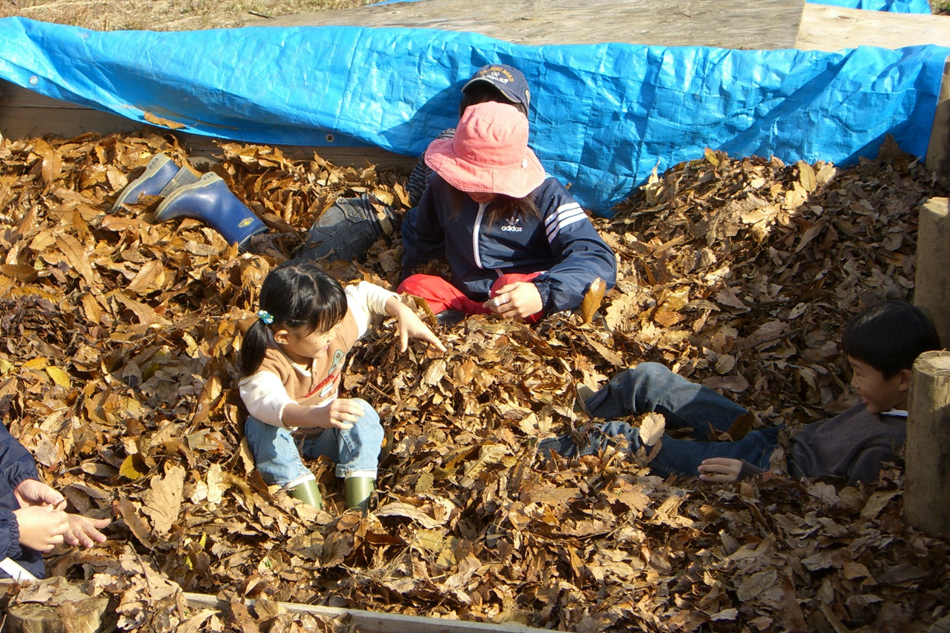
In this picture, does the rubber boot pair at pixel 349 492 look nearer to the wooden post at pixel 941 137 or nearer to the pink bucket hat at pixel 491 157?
the pink bucket hat at pixel 491 157

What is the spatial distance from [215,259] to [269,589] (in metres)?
2.28

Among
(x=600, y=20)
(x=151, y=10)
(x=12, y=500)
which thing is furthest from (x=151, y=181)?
(x=151, y=10)

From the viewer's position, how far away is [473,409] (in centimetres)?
317

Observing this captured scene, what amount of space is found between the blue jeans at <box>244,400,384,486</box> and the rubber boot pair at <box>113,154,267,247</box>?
1843mm

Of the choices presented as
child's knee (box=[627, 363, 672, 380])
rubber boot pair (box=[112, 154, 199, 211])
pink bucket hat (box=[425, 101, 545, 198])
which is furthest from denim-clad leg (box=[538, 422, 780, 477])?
rubber boot pair (box=[112, 154, 199, 211])

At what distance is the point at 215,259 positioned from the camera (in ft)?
14.0

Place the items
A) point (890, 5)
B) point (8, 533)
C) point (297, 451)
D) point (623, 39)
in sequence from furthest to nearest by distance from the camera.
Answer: point (890, 5) < point (623, 39) < point (297, 451) < point (8, 533)

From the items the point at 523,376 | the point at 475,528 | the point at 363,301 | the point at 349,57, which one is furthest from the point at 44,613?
the point at 349,57

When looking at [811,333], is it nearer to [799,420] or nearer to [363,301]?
[799,420]

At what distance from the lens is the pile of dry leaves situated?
231 cm

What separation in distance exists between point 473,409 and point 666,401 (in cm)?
78

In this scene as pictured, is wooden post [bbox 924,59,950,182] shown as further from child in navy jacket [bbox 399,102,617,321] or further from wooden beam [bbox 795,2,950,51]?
child in navy jacket [bbox 399,102,617,321]

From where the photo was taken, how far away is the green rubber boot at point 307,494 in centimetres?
291

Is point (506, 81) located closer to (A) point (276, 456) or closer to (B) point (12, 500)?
(A) point (276, 456)
